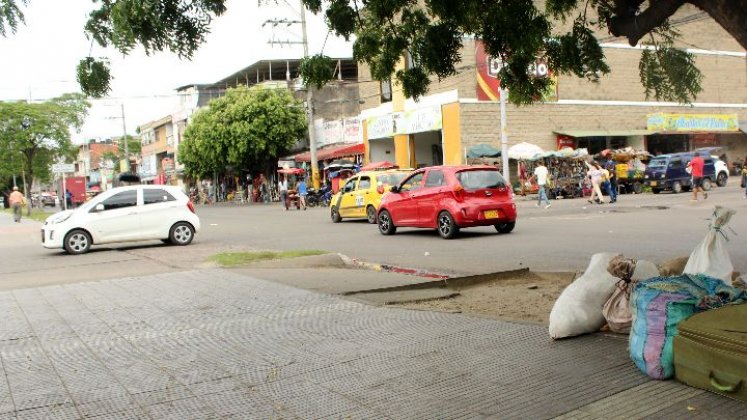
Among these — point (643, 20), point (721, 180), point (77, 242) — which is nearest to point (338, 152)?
point (721, 180)

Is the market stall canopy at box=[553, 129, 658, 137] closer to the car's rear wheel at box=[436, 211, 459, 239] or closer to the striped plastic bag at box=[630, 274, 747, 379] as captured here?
the car's rear wheel at box=[436, 211, 459, 239]

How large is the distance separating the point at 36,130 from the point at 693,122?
46662 mm

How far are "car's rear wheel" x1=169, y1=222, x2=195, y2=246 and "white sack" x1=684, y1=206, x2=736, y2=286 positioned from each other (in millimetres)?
13576

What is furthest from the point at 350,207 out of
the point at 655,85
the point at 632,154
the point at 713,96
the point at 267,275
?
the point at 713,96

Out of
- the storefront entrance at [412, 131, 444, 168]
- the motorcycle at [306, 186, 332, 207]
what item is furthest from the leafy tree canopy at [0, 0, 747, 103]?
the storefront entrance at [412, 131, 444, 168]

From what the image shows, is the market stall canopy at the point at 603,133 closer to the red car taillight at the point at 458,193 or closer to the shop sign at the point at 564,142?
the shop sign at the point at 564,142

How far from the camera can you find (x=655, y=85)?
22.9 feet

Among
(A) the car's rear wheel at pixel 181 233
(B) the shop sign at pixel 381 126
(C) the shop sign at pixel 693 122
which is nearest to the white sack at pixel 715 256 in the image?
(A) the car's rear wheel at pixel 181 233

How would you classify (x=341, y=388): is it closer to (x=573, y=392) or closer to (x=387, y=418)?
(x=387, y=418)

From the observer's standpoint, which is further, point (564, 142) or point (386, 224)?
point (564, 142)

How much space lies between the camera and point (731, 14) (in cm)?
509

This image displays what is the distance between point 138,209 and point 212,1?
35.3ft

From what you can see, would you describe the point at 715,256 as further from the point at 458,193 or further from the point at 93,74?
the point at 458,193

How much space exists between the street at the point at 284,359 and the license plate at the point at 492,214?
433 centimetres
